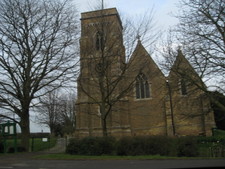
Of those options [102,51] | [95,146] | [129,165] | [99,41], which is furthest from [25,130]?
[129,165]

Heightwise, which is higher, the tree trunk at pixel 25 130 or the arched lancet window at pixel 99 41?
the arched lancet window at pixel 99 41

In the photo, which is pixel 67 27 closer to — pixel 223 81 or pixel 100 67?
pixel 100 67

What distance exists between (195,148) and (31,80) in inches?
528

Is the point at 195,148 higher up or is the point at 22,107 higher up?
the point at 22,107

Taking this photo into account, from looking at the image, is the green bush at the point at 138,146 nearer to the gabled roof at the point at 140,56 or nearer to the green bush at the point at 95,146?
the green bush at the point at 95,146

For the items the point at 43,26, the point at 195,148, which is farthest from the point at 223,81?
the point at 43,26

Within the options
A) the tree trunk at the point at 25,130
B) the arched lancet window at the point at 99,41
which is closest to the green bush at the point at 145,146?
the arched lancet window at the point at 99,41

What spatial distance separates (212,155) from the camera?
16547 millimetres

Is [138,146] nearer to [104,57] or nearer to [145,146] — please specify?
[145,146]

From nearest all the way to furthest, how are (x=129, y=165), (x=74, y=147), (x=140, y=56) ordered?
(x=129, y=165)
(x=74, y=147)
(x=140, y=56)

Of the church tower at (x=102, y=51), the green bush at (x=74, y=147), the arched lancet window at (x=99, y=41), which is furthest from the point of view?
the arched lancet window at (x=99, y=41)

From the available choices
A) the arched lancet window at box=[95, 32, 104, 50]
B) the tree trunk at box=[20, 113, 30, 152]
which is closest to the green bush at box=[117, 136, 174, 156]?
the arched lancet window at box=[95, 32, 104, 50]

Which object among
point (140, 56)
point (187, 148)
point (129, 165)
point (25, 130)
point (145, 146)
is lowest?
point (129, 165)

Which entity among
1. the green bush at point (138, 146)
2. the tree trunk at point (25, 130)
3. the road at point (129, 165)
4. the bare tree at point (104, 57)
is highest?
the bare tree at point (104, 57)
